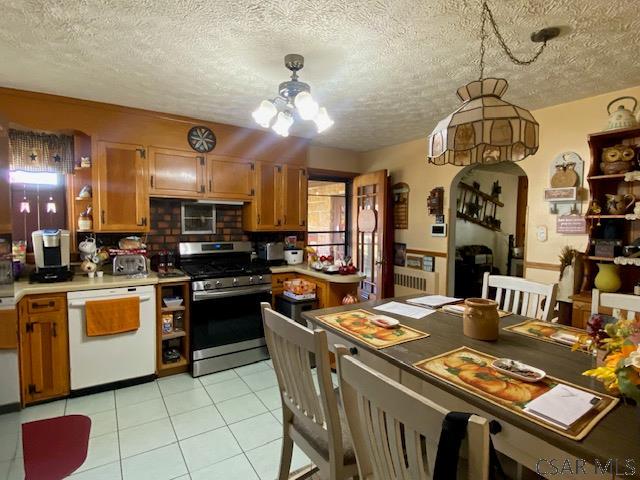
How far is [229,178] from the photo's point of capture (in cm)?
366

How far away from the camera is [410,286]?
438 centimetres

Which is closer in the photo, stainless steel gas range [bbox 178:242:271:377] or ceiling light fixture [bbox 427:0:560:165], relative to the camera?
ceiling light fixture [bbox 427:0:560:165]

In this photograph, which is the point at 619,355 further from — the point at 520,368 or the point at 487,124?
the point at 487,124

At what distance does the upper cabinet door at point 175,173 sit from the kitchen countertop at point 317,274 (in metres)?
1.15

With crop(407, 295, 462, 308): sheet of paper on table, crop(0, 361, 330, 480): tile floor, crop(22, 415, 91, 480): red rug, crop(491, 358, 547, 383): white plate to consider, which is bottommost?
crop(0, 361, 330, 480): tile floor

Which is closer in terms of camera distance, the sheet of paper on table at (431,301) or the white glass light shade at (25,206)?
the sheet of paper on table at (431,301)

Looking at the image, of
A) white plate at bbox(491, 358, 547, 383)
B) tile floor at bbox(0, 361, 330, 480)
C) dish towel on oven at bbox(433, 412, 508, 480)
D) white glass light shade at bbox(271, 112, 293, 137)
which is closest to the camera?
dish towel on oven at bbox(433, 412, 508, 480)

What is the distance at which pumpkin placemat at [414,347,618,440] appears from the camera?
951 millimetres

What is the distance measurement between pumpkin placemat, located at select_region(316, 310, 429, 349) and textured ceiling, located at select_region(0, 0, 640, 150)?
1.54 m

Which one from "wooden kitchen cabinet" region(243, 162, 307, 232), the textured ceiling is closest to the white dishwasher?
"wooden kitchen cabinet" region(243, 162, 307, 232)

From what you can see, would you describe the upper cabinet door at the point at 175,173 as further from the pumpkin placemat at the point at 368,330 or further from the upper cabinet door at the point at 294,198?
the pumpkin placemat at the point at 368,330

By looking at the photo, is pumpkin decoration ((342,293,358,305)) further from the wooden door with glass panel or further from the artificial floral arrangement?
the artificial floral arrangement

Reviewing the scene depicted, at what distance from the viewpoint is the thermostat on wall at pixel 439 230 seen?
3.94 meters

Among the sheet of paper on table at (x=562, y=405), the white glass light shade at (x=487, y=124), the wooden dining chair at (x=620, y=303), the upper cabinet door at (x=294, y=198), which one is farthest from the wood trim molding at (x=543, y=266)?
the upper cabinet door at (x=294, y=198)
